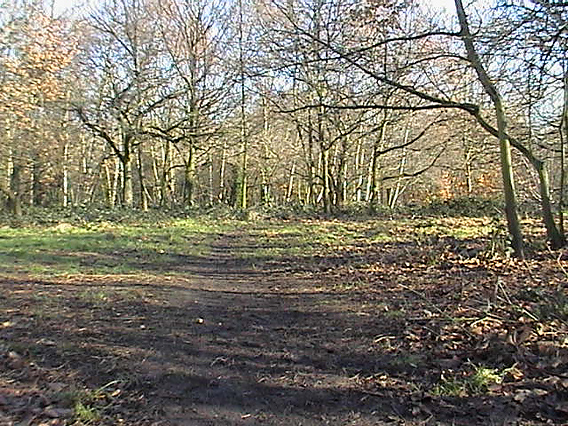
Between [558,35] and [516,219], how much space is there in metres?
4.21

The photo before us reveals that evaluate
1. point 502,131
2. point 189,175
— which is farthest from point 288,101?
point 502,131

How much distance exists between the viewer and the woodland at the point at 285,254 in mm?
4570

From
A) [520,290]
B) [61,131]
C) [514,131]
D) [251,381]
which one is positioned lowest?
[251,381]

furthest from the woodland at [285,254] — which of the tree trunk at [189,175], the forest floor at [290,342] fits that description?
the tree trunk at [189,175]

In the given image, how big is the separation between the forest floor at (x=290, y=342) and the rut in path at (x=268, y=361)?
2cm

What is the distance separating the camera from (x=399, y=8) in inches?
448

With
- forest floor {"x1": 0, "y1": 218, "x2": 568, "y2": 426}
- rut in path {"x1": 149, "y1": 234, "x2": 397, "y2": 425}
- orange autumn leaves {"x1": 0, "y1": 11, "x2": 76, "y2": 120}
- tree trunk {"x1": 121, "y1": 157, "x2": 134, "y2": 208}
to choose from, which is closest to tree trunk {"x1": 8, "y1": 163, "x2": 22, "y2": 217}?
orange autumn leaves {"x1": 0, "y1": 11, "x2": 76, "y2": 120}

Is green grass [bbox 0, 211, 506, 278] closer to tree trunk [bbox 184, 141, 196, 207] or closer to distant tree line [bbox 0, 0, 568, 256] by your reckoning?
distant tree line [bbox 0, 0, 568, 256]

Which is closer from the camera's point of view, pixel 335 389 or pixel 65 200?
pixel 335 389

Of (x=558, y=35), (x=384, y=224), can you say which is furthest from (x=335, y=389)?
(x=384, y=224)

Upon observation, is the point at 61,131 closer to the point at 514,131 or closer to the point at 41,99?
the point at 41,99

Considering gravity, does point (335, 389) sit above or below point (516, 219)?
below

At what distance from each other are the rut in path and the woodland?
3cm

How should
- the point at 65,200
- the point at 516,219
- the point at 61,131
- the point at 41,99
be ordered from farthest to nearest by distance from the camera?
the point at 65,200, the point at 61,131, the point at 41,99, the point at 516,219
